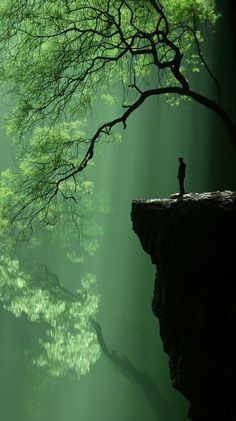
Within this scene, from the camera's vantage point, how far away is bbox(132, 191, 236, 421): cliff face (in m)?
2.93

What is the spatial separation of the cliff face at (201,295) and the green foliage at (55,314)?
20.3 feet

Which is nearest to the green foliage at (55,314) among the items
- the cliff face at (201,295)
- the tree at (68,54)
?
the tree at (68,54)

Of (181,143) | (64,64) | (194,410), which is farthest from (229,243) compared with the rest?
(181,143)

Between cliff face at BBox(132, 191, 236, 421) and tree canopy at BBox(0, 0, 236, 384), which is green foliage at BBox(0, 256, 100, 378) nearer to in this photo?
tree canopy at BBox(0, 0, 236, 384)

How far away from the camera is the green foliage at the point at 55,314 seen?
9.01 meters

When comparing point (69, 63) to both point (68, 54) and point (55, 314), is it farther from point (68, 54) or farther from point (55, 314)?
point (55, 314)

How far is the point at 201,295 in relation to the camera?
10.1 ft

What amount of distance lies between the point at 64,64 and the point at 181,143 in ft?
→ 37.7

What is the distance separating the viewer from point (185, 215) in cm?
306

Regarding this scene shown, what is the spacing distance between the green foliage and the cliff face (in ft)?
20.3

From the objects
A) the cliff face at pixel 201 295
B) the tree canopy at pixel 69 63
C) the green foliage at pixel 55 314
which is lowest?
the green foliage at pixel 55 314

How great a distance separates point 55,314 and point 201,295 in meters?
7.17

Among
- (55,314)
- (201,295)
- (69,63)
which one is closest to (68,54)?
(69,63)

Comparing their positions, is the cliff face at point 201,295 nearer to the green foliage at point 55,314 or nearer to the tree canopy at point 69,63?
the tree canopy at point 69,63
